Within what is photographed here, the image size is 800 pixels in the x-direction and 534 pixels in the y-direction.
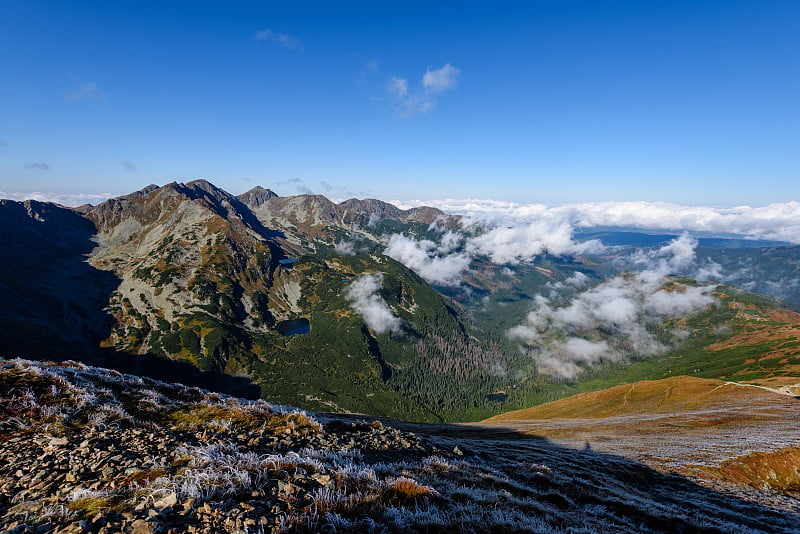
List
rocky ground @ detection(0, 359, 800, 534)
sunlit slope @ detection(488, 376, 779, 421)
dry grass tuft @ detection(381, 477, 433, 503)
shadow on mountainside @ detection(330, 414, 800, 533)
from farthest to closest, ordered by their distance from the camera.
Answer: sunlit slope @ detection(488, 376, 779, 421)
shadow on mountainside @ detection(330, 414, 800, 533)
dry grass tuft @ detection(381, 477, 433, 503)
rocky ground @ detection(0, 359, 800, 534)

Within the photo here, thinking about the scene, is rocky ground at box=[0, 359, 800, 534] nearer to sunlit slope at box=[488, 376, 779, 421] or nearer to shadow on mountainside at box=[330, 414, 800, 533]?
shadow on mountainside at box=[330, 414, 800, 533]

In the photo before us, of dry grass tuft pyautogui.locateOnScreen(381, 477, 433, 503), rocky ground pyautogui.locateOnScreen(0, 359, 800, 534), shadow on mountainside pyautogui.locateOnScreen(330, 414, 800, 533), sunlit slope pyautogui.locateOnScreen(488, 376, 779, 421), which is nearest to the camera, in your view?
rocky ground pyautogui.locateOnScreen(0, 359, 800, 534)

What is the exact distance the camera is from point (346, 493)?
7.49 meters

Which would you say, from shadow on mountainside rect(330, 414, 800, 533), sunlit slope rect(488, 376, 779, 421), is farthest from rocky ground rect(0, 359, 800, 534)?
sunlit slope rect(488, 376, 779, 421)

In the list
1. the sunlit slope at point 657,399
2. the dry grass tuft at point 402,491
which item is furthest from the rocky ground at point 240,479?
the sunlit slope at point 657,399

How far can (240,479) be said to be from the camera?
7094mm

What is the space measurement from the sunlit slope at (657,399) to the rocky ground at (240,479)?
7757 cm

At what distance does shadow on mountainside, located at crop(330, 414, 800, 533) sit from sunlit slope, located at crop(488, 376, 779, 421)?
65.0 metres

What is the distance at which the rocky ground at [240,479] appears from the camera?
5.89 meters

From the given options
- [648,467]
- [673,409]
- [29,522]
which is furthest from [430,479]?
[673,409]

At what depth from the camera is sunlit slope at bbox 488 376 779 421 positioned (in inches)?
3189

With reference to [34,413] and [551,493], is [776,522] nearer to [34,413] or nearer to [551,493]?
[551,493]

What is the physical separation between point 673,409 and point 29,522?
105 metres

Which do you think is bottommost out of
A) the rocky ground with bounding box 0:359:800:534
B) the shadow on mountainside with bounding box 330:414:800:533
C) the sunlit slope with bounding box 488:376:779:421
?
the sunlit slope with bounding box 488:376:779:421
